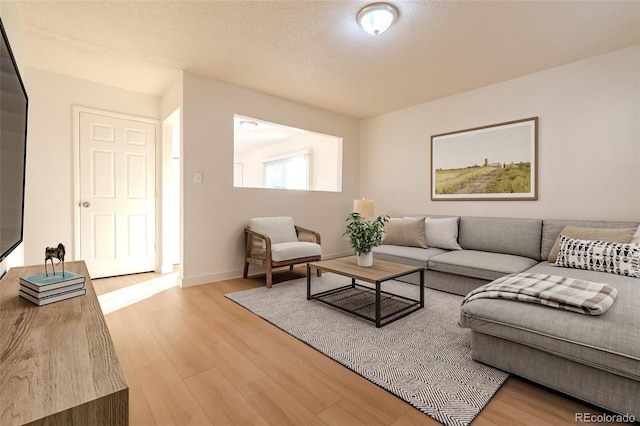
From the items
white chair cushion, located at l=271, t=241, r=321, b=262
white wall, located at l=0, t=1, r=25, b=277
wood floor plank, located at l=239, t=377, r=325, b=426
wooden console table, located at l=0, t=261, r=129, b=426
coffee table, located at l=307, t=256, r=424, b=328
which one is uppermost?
white wall, located at l=0, t=1, r=25, b=277

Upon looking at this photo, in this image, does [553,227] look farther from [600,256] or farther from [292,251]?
[292,251]

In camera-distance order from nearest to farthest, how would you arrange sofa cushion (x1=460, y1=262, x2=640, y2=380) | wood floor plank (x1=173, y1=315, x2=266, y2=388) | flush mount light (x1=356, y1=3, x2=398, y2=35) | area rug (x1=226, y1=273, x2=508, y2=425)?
1. sofa cushion (x1=460, y1=262, x2=640, y2=380)
2. area rug (x1=226, y1=273, x2=508, y2=425)
3. wood floor plank (x1=173, y1=315, x2=266, y2=388)
4. flush mount light (x1=356, y1=3, x2=398, y2=35)

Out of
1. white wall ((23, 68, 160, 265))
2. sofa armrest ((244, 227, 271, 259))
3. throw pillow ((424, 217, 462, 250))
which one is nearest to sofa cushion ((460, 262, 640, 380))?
throw pillow ((424, 217, 462, 250))

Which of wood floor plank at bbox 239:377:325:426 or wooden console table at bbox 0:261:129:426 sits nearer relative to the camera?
wooden console table at bbox 0:261:129:426

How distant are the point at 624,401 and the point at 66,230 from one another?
4.76 m

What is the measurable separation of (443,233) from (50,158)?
454 centimetres

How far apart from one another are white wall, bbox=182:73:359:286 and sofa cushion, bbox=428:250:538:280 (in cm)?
215

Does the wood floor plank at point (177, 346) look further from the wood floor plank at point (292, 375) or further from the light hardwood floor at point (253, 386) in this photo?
the wood floor plank at point (292, 375)

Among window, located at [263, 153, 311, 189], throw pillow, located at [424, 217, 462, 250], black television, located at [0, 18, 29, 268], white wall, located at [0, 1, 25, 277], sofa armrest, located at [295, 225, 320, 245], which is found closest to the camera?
black television, located at [0, 18, 29, 268]

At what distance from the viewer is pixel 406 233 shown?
3.70 metres

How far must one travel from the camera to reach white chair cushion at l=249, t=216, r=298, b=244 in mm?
3748

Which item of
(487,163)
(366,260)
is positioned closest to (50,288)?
(366,260)

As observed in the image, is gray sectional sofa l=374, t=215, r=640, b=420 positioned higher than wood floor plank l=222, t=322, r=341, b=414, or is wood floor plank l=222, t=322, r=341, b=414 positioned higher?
gray sectional sofa l=374, t=215, r=640, b=420

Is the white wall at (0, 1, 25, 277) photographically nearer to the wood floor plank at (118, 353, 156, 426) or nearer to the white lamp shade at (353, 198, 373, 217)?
the wood floor plank at (118, 353, 156, 426)
